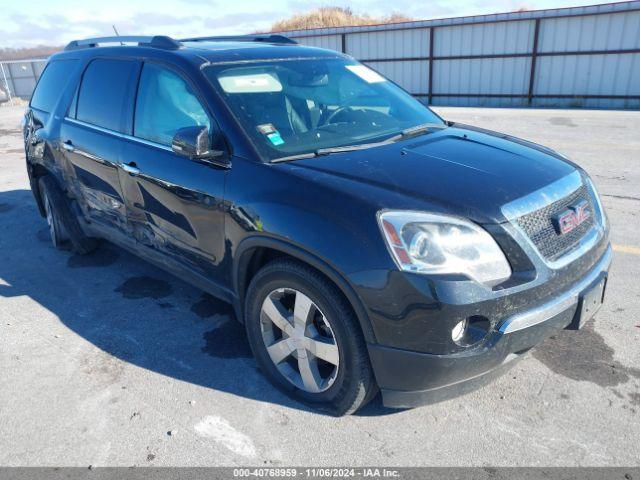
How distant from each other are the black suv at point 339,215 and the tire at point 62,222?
3.11ft

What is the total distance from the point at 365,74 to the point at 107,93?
199 cm

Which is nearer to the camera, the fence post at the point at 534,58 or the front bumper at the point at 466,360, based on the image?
the front bumper at the point at 466,360

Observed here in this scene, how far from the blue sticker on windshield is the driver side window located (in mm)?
380

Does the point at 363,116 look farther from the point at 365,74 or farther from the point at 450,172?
the point at 450,172

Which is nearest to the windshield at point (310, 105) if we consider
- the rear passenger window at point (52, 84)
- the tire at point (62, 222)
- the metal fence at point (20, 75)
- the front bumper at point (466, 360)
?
the front bumper at point (466, 360)

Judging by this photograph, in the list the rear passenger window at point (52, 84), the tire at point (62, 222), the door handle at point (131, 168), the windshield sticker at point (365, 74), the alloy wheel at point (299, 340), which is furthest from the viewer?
the tire at point (62, 222)

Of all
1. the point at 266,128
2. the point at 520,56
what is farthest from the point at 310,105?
the point at 520,56

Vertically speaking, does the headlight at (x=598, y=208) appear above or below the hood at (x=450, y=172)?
below

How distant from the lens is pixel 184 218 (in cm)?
316

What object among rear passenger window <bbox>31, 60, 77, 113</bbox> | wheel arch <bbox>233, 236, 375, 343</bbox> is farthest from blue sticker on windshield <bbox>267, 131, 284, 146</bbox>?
rear passenger window <bbox>31, 60, 77, 113</bbox>

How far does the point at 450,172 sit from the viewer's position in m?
2.61

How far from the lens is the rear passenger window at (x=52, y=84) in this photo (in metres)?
4.65

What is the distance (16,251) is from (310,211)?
4.18 metres

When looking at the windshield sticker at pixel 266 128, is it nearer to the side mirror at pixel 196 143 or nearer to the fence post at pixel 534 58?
the side mirror at pixel 196 143
